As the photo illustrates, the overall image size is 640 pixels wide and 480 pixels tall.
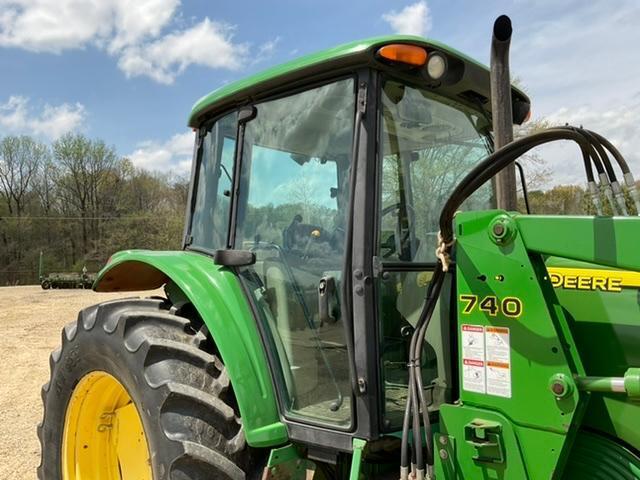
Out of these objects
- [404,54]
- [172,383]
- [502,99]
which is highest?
[404,54]

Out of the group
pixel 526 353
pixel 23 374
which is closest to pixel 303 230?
pixel 526 353

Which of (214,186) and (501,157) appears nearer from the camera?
(501,157)

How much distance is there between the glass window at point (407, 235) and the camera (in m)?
2.13

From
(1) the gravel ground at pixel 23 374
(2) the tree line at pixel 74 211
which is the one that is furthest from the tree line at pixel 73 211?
(1) the gravel ground at pixel 23 374

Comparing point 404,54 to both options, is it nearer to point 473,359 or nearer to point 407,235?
point 407,235

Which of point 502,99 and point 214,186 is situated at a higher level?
point 502,99

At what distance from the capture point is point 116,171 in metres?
40.1

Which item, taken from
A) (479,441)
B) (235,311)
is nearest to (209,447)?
(235,311)

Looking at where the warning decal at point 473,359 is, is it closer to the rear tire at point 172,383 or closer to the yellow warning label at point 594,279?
the yellow warning label at point 594,279

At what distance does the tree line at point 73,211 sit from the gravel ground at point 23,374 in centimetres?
2433

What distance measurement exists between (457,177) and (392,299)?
74 centimetres

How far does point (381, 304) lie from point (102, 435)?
1857 mm

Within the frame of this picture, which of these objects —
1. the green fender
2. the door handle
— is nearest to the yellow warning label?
the door handle

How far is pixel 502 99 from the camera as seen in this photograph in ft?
6.40
